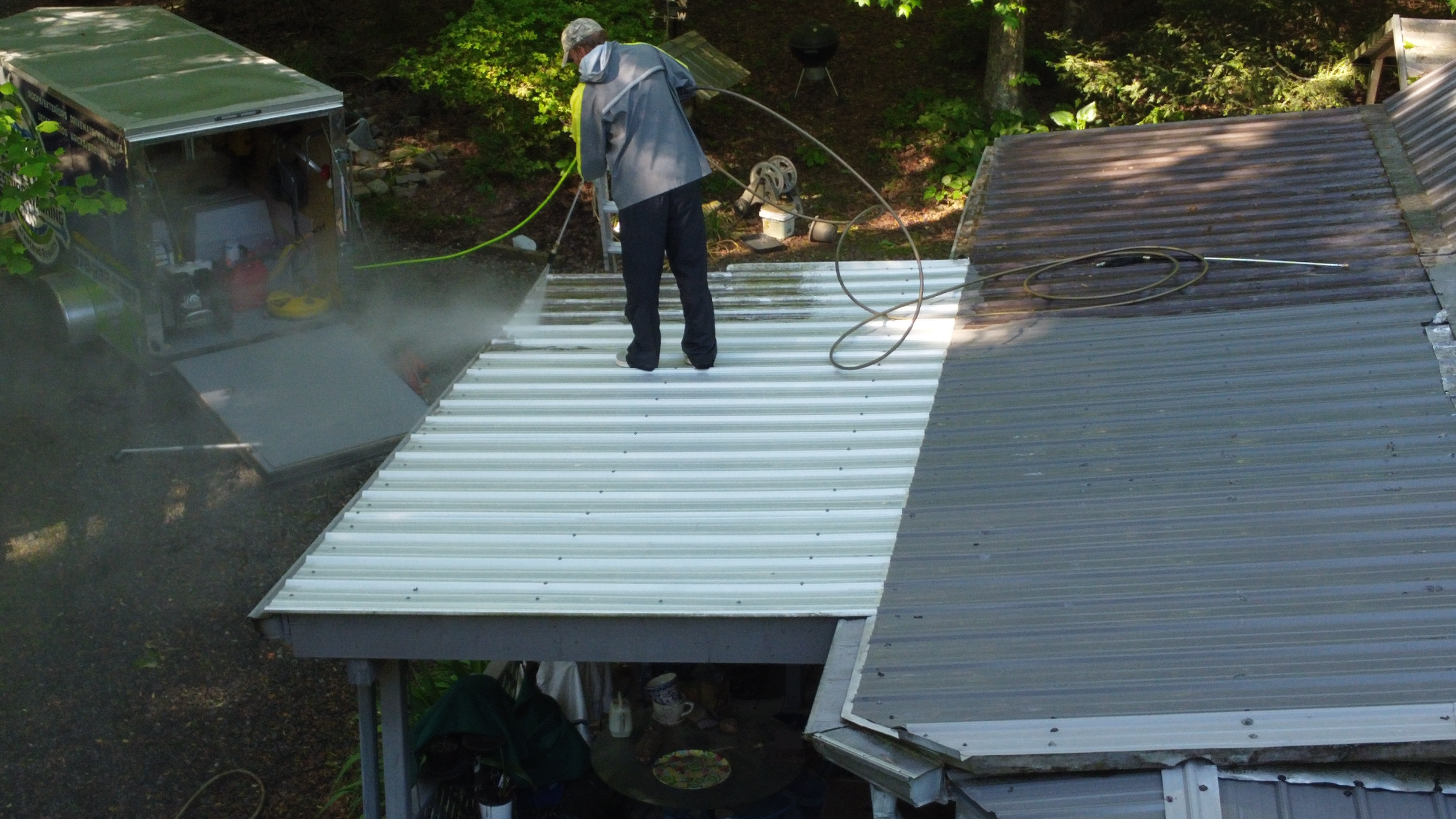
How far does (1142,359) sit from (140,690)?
6.12 metres

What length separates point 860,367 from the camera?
6227 mm

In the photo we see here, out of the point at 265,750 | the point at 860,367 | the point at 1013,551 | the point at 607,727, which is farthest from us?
the point at 265,750

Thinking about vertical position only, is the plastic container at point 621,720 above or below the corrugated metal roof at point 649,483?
below

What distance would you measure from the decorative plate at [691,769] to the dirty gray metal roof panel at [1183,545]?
6.20ft

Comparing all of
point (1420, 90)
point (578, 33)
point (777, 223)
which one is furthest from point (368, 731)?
point (777, 223)

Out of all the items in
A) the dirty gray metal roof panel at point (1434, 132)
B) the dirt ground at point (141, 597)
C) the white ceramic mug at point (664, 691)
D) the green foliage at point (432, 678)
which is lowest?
the dirt ground at point (141, 597)

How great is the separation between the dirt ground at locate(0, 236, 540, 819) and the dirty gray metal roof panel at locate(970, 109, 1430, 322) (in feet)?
16.2

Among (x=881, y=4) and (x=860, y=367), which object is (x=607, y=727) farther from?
(x=881, y=4)

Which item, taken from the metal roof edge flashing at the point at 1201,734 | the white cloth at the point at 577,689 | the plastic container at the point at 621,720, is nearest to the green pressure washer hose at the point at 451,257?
the white cloth at the point at 577,689

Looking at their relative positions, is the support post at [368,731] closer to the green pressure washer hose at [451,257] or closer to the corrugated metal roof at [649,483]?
the corrugated metal roof at [649,483]

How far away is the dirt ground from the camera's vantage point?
282 inches

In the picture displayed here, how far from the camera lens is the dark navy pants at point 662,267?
6125 mm

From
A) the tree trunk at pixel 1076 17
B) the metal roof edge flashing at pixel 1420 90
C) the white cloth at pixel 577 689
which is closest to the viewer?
the white cloth at pixel 577 689

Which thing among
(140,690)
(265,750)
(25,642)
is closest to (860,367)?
(265,750)
